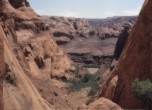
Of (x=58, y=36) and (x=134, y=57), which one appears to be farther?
(x=58, y=36)

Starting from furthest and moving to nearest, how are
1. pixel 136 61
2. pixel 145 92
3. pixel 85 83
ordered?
pixel 85 83 < pixel 136 61 < pixel 145 92

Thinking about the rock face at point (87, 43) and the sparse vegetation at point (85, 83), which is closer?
the sparse vegetation at point (85, 83)

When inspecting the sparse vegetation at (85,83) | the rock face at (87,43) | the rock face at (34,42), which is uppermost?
the rock face at (34,42)

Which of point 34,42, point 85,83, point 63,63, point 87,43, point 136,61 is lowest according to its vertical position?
point 87,43

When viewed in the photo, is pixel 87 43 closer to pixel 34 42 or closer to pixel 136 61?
pixel 34 42

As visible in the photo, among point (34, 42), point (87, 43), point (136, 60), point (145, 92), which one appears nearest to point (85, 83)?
point (34, 42)

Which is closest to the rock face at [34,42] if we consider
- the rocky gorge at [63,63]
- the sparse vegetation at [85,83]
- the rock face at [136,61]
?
the rocky gorge at [63,63]

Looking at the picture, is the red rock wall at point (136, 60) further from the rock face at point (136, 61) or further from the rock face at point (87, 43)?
the rock face at point (87, 43)

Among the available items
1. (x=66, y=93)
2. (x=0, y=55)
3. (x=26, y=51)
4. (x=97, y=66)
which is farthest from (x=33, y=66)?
(x=97, y=66)

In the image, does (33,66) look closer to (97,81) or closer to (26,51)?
(26,51)
